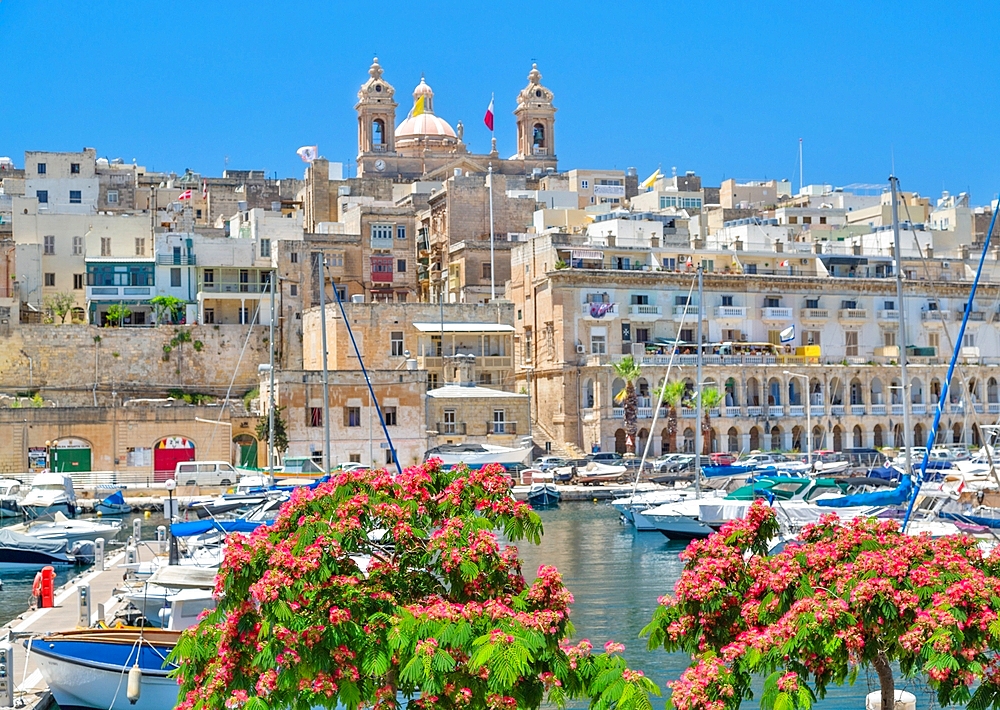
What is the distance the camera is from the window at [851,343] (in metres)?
75.4

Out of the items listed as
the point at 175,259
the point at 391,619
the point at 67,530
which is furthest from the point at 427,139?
the point at 391,619

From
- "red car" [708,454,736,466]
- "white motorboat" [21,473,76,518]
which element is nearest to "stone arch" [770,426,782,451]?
"red car" [708,454,736,466]

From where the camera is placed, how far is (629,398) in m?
66.1

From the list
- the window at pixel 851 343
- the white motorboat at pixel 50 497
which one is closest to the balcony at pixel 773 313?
the window at pixel 851 343

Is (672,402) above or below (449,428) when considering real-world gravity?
above

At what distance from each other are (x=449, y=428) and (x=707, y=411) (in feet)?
40.0

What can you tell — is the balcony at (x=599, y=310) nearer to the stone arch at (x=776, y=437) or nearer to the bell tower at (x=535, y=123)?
→ the stone arch at (x=776, y=437)

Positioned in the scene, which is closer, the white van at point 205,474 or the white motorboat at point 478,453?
the white van at point 205,474

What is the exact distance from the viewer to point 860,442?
7175 cm

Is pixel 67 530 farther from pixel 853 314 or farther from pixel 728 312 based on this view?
pixel 853 314

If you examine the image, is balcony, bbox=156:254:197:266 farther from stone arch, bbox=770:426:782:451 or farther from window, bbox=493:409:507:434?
stone arch, bbox=770:426:782:451

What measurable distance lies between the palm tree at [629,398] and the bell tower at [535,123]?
3991cm

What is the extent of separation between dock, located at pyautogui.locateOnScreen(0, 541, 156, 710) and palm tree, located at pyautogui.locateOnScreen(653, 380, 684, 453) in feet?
105

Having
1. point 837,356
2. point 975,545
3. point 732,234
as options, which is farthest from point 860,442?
point 975,545
